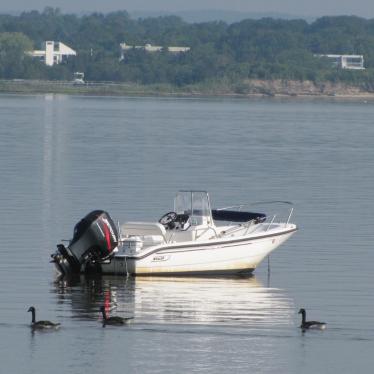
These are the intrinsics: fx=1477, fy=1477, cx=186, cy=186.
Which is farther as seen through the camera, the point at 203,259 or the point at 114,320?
the point at 203,259

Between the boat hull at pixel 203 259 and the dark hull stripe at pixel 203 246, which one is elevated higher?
the dark hull stripe at pixel 203 246

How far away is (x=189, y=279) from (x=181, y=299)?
2.35 m

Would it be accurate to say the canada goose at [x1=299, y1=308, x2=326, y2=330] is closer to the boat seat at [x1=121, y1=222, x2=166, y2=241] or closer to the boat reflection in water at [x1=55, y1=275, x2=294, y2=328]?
the boat reflection in water at [x1=55, y1=275, x2=294, y2=328]

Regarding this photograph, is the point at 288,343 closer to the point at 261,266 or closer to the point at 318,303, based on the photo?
the point at 318,303

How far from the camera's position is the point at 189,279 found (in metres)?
33.8

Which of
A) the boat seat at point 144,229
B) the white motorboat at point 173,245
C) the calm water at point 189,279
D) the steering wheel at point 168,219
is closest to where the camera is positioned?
the calm water at point 189,279

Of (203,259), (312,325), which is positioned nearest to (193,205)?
(203,259)

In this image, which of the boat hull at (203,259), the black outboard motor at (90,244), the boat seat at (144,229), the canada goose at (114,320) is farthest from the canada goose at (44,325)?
the boat seat at (144,229)

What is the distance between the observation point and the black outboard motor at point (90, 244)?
108 feet

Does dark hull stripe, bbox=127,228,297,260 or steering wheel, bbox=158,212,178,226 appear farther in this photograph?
steering wheel, bbox=158,212,178,226

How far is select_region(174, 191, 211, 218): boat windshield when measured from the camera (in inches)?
1391

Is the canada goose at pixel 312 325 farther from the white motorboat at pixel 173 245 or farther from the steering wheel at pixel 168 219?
the steering wheel at pixel 168 219

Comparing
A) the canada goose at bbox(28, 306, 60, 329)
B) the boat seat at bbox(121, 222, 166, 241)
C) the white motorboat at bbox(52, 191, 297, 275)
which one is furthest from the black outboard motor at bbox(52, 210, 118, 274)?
the canada goose at bbox(28, 306, 60, 329)

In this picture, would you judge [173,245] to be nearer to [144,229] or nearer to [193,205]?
[144,229]
